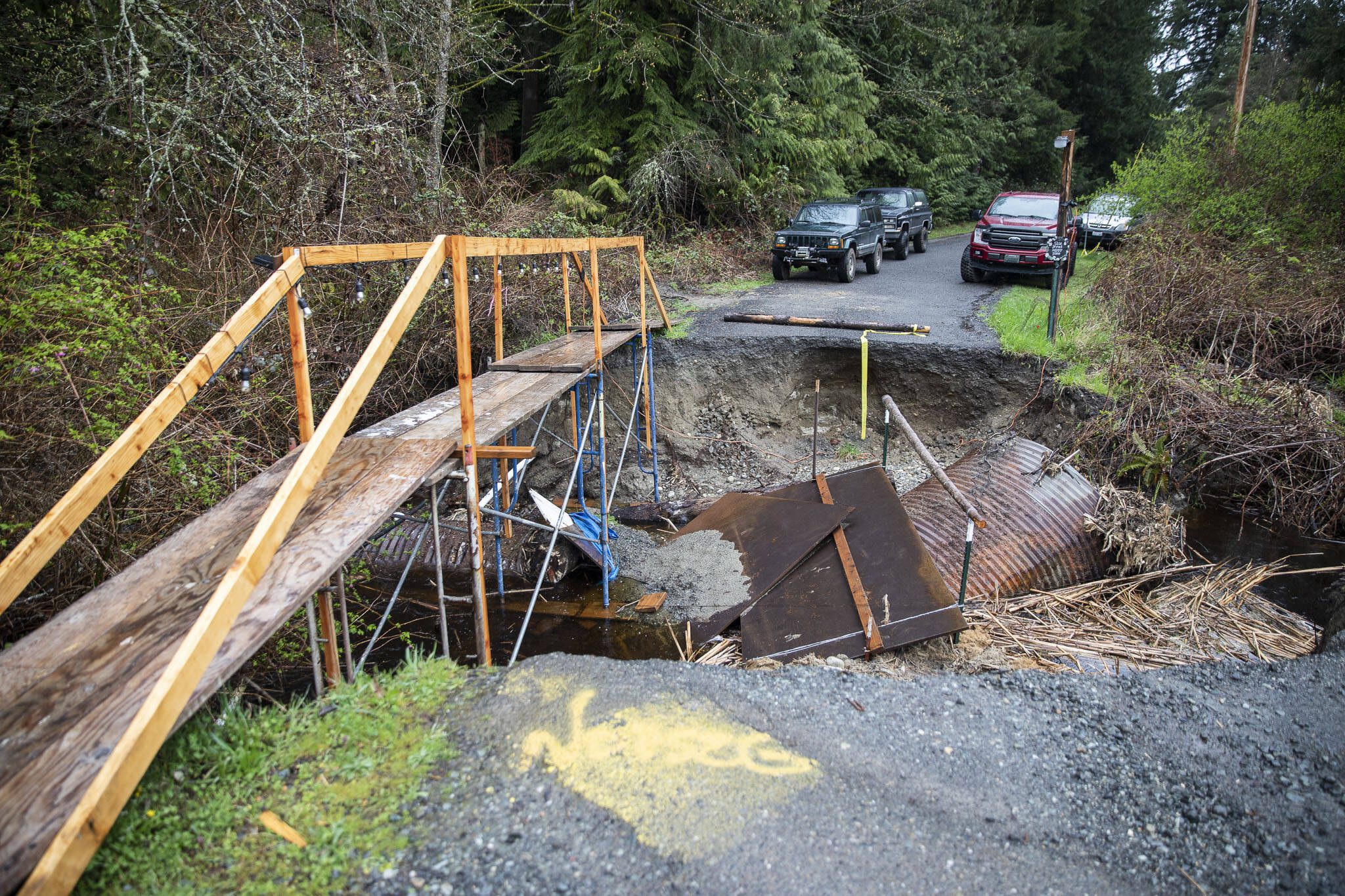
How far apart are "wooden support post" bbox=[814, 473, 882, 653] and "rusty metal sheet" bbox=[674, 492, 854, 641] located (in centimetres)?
18

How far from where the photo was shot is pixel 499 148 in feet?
59.9

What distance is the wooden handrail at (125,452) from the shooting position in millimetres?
2795

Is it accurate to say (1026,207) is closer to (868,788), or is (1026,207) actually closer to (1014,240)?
(1014,240)

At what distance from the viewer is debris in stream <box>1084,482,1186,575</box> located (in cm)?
680

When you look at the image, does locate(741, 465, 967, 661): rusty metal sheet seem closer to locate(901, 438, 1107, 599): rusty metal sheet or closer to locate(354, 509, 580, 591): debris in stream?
locate(901, 438, 1107, 599): rusty metal sheet

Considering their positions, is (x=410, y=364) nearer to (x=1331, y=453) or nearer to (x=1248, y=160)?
(x=1331, y=453)

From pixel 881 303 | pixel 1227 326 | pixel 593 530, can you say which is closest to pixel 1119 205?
pixel 881 303

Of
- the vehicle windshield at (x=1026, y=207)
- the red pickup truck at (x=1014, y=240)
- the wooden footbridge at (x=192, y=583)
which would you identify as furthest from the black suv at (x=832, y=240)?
the wooden footbridge at (x=192, y=583)

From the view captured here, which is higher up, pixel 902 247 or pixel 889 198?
pixel 889 198

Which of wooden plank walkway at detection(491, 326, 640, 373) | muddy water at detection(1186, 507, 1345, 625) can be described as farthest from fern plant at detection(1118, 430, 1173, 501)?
wooden plank walkway at detection(491, 326, 640, 373)

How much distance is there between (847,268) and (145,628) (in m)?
14.4

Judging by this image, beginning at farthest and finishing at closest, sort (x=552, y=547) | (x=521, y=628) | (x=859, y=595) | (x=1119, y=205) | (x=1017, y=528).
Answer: (x=1119, y=205) < (x=521, y=628) < (x=1017, y=528) < (x=552, y=547) < (x=859, y=595)

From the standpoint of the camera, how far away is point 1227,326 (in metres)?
10.2

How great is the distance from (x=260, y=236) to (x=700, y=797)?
7108 millimetres
